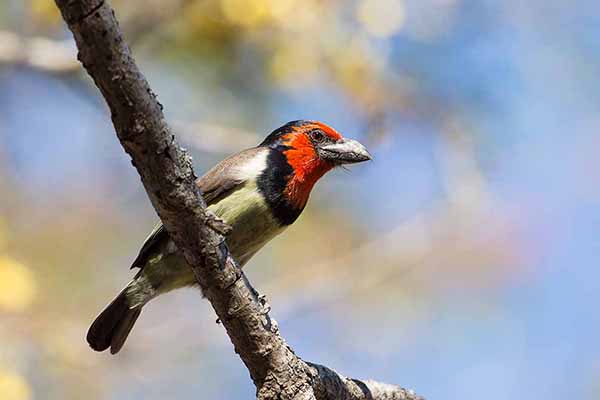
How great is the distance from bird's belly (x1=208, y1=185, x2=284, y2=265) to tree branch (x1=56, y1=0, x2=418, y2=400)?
0.73 meters

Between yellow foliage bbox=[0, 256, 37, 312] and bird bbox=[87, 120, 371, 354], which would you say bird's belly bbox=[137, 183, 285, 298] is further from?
yellow foliage bbox=[0, 256, 37, 312]

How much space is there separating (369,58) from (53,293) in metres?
2.71

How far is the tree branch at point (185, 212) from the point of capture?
215 cm

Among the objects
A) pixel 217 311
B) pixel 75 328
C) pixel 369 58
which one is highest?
pixel 369 58

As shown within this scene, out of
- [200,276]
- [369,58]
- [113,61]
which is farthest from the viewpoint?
[369,58]

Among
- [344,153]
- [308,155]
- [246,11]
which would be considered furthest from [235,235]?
[246,11]

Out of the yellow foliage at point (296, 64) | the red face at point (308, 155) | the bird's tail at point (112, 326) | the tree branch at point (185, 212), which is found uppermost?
the yellow foliage at point (296, 64)

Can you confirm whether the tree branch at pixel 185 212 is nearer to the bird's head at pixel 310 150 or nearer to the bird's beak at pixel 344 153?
the bird's head at pixel 310 150

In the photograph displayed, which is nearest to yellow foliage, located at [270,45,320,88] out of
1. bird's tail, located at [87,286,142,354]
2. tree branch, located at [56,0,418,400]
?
bird's tail, located at [87,286,142,354]

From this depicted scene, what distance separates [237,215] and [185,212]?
1301 mm

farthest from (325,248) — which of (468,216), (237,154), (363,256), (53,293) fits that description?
(237,154)

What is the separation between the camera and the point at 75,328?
5.29 meters

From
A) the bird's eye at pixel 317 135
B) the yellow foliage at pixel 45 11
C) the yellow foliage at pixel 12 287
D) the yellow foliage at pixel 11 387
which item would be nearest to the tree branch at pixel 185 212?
the bird's eye at pixel 317 135

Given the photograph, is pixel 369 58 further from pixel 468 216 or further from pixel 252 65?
pixel 468 216
